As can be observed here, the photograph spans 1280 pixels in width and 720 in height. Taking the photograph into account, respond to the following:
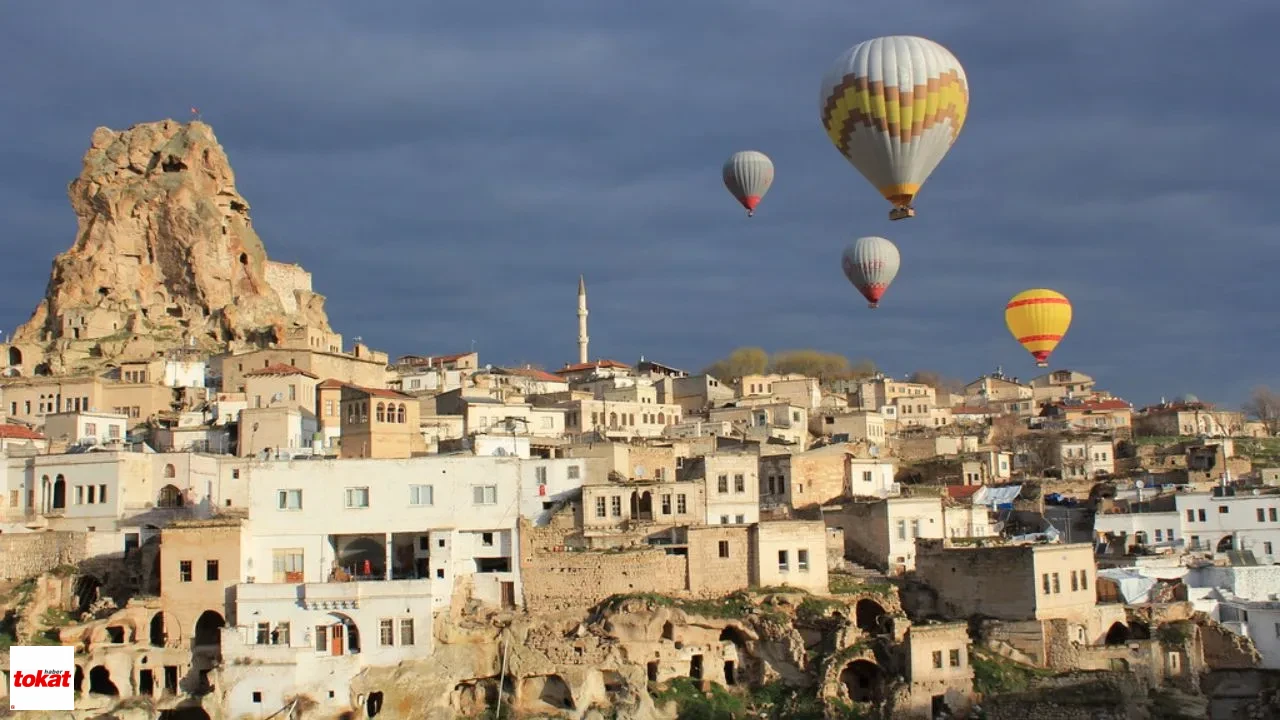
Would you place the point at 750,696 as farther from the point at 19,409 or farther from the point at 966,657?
the point at 19,409

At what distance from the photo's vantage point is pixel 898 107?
44156 millimetres

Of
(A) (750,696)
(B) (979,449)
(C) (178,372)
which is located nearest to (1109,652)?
(A) (750,696)

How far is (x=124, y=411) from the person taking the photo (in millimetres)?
64625

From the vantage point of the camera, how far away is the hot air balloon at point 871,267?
5691 centimetres

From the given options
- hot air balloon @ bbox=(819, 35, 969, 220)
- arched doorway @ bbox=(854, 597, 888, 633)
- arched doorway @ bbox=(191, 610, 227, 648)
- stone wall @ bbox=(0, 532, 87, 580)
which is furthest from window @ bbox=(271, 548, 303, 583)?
hot air balloon @ bbox=(819, 35, 969, 220)

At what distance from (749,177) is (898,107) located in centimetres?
1607

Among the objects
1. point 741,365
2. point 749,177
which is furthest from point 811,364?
point 749,177

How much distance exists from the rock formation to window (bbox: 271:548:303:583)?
3829cm

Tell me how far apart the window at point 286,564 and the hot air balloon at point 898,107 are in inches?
791

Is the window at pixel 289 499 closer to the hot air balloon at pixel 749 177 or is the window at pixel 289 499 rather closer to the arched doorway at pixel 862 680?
the arched doorway at pixel 862 680

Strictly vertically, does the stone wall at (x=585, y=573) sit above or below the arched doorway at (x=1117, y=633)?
above

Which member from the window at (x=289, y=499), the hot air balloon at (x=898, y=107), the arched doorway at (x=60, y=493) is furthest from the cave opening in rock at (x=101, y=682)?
the hot air balloon at (x=898, y=107)

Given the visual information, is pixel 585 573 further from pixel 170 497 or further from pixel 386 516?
pixel 170 497
